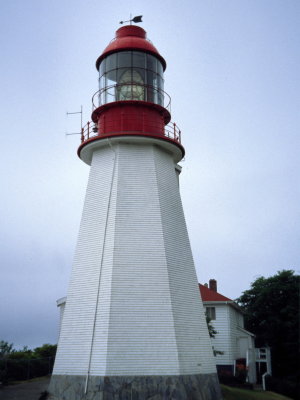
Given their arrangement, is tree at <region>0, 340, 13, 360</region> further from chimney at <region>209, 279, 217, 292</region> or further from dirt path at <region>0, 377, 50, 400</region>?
chimney at <region>209, 279, 217, 292</region>

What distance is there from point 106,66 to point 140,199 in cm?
525

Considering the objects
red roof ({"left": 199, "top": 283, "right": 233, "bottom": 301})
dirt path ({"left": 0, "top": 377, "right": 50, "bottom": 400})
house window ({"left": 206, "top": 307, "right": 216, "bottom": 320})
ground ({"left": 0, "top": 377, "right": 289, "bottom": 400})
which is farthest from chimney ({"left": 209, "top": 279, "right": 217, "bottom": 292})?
dirt path ({"left": 0, "top": 377, "right": 50, "bottom": 400})

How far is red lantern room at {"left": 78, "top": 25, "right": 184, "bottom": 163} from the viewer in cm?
1719

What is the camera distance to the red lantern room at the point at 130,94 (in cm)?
1719

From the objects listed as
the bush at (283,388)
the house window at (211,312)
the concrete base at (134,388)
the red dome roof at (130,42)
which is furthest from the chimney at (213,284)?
the red dome roof at (130,42)

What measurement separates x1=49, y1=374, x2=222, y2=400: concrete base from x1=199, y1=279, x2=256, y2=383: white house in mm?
11057

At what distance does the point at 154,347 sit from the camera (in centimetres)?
1445

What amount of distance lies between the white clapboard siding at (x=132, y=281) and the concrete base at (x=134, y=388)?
20 cm

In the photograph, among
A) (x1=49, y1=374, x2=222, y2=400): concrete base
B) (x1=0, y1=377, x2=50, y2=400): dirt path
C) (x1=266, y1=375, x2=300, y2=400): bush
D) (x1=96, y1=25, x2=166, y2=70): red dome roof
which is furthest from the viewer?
(x1=266, y1=375, x2=300, y2=400): bush

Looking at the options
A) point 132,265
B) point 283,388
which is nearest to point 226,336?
point 283,388

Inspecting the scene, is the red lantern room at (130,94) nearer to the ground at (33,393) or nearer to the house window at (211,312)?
the ground at (33,393)

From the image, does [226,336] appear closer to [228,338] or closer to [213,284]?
[228,338]

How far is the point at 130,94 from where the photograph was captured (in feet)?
57.5

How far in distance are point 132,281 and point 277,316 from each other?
20339 mm
